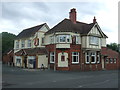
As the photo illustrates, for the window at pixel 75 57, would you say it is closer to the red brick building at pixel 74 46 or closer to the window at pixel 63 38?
the red brick building at pixel 74 46

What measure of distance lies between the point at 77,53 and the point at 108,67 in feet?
32.5

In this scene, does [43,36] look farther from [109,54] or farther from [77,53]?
[109,54]

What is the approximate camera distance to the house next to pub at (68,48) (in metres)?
28.8

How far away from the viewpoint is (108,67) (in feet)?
117

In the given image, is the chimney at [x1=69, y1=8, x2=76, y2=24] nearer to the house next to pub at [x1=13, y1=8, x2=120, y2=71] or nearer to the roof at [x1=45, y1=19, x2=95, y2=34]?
the house next to pub at [x1=13, y1=8, x2=120, y2=71]

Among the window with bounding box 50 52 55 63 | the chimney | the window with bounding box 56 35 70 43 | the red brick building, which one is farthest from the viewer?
the chimney

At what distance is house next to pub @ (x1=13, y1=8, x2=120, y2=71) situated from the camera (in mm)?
28750

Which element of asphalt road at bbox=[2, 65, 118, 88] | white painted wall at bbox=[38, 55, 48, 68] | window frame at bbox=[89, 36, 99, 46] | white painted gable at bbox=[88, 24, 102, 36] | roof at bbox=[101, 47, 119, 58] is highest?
white painted gable at bbox=[88, 24, 102, 36]

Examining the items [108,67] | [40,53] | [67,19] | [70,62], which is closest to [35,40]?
[40,53]

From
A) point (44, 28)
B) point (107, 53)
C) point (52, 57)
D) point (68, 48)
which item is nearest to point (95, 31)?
→ point (68, 48)

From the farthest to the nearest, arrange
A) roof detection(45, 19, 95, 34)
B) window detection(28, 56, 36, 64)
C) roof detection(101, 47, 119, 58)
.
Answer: roof detection(101, 47, 119, 58), window detection(28, 56, 36, 64), roof detection(45, 19, 95, 34)

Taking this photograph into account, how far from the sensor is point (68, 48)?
28.7m

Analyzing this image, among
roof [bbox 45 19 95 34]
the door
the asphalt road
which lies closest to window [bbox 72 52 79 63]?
the door

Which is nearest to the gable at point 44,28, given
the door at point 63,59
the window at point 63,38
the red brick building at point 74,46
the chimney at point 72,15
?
the red brick building at point 74,46
